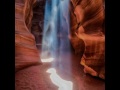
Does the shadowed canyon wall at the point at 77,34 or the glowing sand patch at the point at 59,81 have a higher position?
the shadowed canyon wall at the point at 77,34

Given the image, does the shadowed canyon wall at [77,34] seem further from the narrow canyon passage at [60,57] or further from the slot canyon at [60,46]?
the narrow canyon passage at [60,57]

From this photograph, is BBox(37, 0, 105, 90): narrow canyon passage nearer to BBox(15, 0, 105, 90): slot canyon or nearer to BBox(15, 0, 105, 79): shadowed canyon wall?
BBox(15, 0, 105, 90): slot canyon

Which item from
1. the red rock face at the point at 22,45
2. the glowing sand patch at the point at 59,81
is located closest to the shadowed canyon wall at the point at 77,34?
the red rock face at the point at 22,45

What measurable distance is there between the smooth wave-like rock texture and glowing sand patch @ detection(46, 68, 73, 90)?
91 cm

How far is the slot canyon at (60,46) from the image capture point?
4231 mm

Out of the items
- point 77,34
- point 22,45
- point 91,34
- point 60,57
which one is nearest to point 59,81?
point 60,57

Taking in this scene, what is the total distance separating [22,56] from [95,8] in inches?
91.3

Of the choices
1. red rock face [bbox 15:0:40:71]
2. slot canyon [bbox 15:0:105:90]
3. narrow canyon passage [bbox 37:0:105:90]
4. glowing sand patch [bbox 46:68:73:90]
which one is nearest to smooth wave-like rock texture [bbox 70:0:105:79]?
slot canyon [bbox 15:0:105:90]

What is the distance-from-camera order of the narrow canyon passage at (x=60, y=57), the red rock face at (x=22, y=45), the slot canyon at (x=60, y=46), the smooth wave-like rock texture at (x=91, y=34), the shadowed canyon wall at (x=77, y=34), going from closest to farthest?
the red rock face at (x=22, y=45) → the slot canyon at (x=60, y=46) → the shadowed canyon wall at (x=77, y=34) → the narrow canyon passage at (x=60, y=57) → the smooth wave-like rock texture at (x=91, y=34)

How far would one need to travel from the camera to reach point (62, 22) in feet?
21.0

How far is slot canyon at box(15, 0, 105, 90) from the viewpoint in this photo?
167 inches
